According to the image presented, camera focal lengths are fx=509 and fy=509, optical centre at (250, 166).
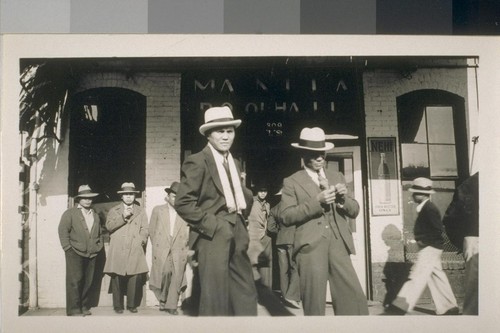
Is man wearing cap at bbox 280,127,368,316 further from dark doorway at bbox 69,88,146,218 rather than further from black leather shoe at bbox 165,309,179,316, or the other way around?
dark doorway at bbox 69,88,146,218

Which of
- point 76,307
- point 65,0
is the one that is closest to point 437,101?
point 65,0

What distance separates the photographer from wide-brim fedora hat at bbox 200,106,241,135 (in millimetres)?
3479

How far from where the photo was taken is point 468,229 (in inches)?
139

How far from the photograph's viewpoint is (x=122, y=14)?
3.38m

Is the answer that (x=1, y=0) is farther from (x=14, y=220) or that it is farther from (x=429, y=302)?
(x=429, y=302)

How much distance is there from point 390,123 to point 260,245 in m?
1.27

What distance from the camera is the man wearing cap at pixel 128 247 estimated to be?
3.50 meters

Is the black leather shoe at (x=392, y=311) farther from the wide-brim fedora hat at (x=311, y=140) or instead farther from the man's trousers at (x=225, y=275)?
the wide-brim fedora hat at (x=311, y=140)

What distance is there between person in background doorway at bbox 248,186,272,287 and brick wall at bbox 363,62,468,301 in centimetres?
73

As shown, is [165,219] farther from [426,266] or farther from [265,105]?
[426,266]

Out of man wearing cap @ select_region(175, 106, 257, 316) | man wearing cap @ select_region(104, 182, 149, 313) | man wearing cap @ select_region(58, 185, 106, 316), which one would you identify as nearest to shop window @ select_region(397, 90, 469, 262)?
man wearing cap @ select_region(175, 106, 257, 316)

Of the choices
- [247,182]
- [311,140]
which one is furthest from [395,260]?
[247,182]

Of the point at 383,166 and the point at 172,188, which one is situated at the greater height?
the point at 383,166

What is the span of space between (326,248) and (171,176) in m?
1.17
